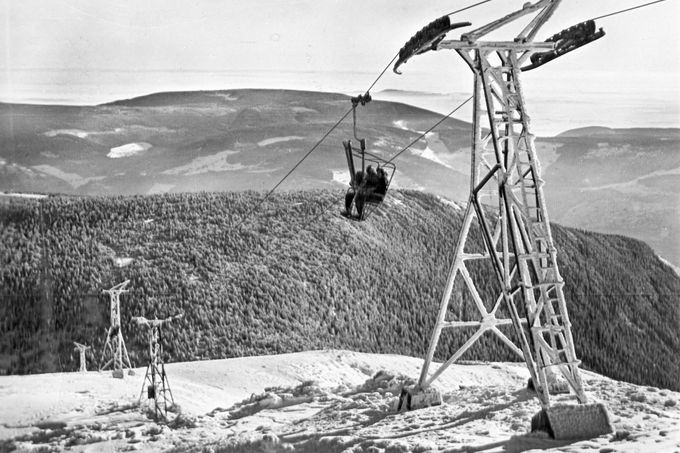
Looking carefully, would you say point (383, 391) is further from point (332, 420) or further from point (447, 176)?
point (447, 176)

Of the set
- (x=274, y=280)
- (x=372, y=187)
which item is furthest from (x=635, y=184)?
(x=372, y=187)

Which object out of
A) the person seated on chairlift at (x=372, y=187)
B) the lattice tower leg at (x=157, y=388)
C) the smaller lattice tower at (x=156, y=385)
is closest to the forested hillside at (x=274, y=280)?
the smaller lattice tower at (x=156, y=385)

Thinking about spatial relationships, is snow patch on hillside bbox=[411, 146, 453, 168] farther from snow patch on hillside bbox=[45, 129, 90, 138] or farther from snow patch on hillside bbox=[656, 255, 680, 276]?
snow patch on hillside bbox=[45, 129, 90, 138]

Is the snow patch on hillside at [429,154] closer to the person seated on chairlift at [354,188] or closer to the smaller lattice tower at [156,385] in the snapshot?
the person seated on chairlift at [354,188]

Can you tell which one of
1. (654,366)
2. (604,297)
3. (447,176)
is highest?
(447,176)

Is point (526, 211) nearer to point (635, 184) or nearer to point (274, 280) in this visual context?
point (274, 280)

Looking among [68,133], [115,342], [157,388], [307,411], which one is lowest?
[307,411]

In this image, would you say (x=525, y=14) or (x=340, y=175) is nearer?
(x=525, y=14)

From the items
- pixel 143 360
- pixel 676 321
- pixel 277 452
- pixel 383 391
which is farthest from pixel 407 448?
pixel 676 321
